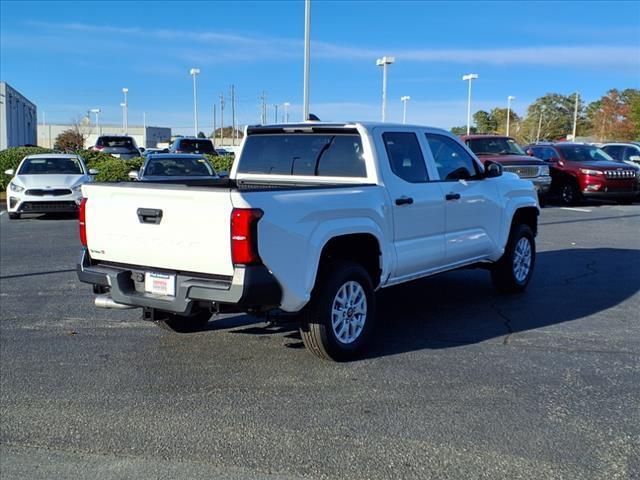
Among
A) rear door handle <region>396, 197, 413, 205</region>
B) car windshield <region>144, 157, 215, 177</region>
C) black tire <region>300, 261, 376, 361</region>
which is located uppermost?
car windshield <region>144, 157, 215, 177</region>

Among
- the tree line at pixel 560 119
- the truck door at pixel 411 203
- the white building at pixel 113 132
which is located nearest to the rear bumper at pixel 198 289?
the truck door at pixel 411 203

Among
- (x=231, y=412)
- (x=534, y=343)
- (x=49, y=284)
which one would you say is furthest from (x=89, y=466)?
(x=49, y=284)

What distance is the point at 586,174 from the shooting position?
64.5 feet

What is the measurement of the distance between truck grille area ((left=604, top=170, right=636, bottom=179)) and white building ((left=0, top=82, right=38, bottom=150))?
120 ft

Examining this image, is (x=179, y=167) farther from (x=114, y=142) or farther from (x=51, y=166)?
(x=114, y=142)

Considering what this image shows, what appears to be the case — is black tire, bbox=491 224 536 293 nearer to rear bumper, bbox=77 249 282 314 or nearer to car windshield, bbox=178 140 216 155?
rear bumper, bbox=77 249 282 314

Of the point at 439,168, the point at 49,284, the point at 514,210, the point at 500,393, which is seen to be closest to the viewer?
the point at 500,393

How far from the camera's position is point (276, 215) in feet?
15.8

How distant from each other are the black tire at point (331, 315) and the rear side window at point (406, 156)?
3.77 feet

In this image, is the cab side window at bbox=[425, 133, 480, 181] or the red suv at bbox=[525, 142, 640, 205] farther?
the red suv at bbox=[525, 142, 640, 205]

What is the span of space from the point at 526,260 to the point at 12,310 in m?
5.97

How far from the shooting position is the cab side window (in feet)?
22.9

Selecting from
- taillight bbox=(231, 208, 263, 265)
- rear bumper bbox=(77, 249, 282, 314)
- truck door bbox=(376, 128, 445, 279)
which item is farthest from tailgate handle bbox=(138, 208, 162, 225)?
truck door bbox=(376, 128, 445, 279)

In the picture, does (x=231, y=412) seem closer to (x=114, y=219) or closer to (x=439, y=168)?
(x=114, y=219)
